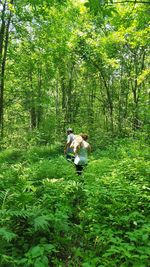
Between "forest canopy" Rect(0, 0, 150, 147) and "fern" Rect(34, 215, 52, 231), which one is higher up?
"forest canopy" Rect(0, 0, 150, 147)

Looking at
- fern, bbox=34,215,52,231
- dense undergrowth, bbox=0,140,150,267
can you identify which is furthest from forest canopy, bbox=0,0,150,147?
fern, bbox=34,215,52,231

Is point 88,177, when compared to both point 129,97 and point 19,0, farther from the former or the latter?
point 129,97

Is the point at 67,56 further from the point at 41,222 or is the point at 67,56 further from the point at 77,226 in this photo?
the point at 41,222

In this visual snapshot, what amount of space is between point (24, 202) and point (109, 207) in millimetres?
1639

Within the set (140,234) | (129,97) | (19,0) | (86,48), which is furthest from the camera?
(129,97)

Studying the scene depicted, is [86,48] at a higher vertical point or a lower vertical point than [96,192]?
higher

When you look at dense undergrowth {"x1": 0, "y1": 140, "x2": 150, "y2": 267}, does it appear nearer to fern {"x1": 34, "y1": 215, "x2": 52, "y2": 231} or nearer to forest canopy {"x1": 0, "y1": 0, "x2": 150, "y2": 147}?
fern {"x1": 34, "y1": 215, "x2": 52, "y2": 231}

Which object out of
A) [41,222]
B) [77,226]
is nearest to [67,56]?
[77,226]

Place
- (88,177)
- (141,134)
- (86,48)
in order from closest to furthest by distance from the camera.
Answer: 1. (88,177)
2. (141,134)
3. (86,48)

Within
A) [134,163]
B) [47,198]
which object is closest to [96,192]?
[47,198]

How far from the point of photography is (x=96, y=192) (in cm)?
625

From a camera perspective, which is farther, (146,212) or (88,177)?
(88,177)

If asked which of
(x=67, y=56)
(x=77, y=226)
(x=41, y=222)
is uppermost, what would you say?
(x=67, y=56)

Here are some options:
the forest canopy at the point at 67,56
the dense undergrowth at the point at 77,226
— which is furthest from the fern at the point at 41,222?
the forest canopy at the point at 67,56
